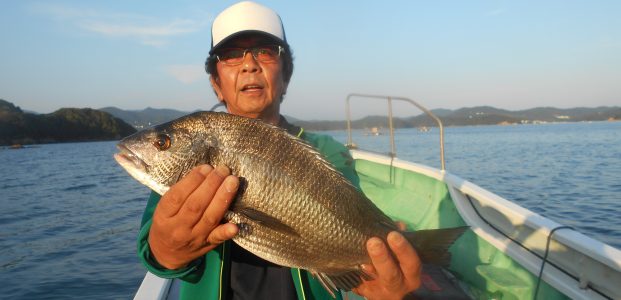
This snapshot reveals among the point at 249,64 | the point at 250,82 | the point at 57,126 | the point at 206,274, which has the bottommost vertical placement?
the point at 206,274

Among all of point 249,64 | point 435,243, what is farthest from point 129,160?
point 435,243

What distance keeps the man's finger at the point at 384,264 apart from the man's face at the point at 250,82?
1.22m

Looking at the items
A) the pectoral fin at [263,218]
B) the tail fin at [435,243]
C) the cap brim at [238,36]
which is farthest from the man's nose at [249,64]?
the tail fin at [435,243]

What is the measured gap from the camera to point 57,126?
106 metres

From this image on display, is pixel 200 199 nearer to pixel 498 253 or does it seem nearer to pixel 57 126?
pixel 498 253

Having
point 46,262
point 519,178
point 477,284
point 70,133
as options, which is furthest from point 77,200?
point 70,133

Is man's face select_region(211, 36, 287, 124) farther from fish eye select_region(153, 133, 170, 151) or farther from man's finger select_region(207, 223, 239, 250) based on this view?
man's finger select_region(207, 223, 239, 250)

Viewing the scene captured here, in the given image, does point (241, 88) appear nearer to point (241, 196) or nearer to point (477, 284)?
point (241, 196)

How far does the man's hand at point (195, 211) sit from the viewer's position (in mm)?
1955

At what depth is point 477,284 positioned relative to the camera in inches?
167

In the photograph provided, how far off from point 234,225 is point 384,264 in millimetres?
847

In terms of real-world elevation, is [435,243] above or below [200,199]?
below

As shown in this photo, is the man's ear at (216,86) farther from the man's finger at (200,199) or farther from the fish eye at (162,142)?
the man's finger at (200,199)

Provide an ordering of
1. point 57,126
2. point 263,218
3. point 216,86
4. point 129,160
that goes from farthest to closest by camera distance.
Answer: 1. point 57,126
2. point 216,86
3. point 129,160
4. point 263,218
